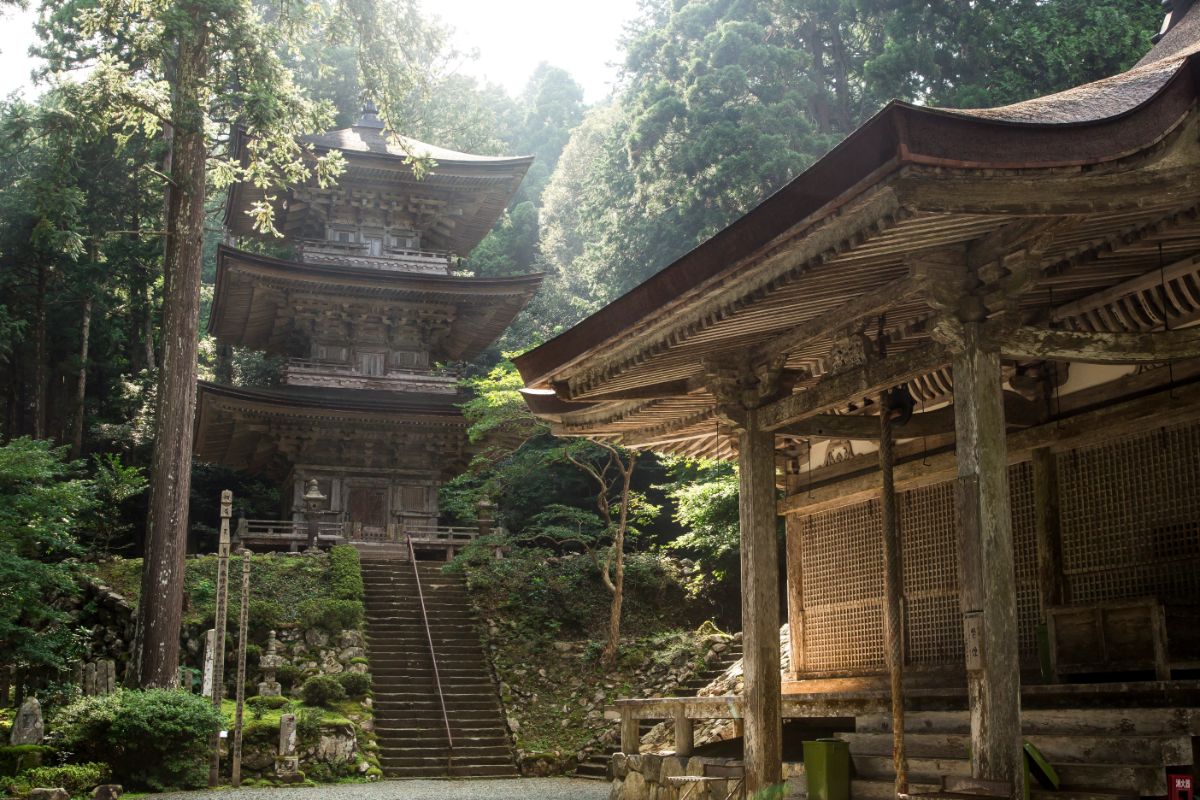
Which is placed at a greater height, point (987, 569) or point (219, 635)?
point (987, 569)

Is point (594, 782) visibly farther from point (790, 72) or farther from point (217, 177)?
point (790, 72)

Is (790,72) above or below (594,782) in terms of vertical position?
above

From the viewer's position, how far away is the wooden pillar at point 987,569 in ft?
18.3

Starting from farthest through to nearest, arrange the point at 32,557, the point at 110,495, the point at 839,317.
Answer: the point at 110,495
the point at 32,557
the point at 839,317

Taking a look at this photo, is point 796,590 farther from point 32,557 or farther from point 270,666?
point 32,557

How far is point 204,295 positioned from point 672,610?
2425 cm

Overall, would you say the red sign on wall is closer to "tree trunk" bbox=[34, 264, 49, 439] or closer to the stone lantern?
the stone lantern

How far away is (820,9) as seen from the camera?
3638 cm

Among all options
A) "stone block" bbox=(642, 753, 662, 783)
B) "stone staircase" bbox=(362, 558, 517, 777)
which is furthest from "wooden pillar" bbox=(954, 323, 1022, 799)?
"stone staircase" bbox=(362, 558, 517, 777)

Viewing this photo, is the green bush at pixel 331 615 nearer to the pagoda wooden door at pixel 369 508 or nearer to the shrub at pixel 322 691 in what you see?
the shrub at pixel 322 691

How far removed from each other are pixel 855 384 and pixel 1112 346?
1568mm

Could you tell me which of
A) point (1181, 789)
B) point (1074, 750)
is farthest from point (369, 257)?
point (1181, 789)

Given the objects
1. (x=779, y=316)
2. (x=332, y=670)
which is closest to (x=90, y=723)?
(x=332, y=670)

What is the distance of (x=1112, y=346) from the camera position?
6.27m
